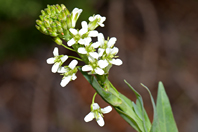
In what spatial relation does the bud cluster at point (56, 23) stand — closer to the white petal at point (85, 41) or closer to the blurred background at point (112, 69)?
the white petal at point (85, 41)

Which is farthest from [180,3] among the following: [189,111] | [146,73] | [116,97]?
[116,97]

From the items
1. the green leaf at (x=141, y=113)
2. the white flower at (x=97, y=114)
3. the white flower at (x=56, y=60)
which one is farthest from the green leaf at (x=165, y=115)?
the white flower at (x=56, y=60)

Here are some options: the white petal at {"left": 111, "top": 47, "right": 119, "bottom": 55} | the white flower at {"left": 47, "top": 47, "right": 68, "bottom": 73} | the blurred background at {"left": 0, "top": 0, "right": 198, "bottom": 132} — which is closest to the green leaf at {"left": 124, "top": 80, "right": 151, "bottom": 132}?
the white petal at {"left": 111, "top": 47, "right": 119, "bottom": 55}

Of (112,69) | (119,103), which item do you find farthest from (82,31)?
(112,69)

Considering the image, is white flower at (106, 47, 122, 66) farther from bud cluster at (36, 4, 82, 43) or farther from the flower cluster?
bud cluster at (36, 4, 82, 43)

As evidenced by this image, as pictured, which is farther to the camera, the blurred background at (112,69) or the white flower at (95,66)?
the blurred background at (112,69)

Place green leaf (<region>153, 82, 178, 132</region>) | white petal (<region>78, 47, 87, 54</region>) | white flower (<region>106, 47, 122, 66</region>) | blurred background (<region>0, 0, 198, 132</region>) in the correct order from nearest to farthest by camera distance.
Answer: white petal (<region>78, 47, 87, 54</region>)
white flower (<region>106, 47, 122, 66</region>)
green leaf (<region>153, 82, 178, 132</region>)
blurred background (<region>0, 0, 198, 132</region>)

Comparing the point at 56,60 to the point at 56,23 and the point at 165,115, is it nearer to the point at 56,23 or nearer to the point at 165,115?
the point at 56,23

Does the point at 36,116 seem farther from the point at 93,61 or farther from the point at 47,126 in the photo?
the point at 93,61

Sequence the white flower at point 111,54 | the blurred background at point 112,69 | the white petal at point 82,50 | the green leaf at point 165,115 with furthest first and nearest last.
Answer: the blurred background at point 112,69 < the green leaf at point 165,115 < the white flower at point 111,54 < the white petal at point 82,50

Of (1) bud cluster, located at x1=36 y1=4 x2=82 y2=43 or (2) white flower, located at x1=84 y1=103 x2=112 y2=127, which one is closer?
(1) bud cluster, located at x1=36 y1=4 x2=82 y2=43

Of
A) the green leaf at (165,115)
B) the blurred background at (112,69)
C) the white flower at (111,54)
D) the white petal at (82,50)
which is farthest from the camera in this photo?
the blurred background at (112,69)
